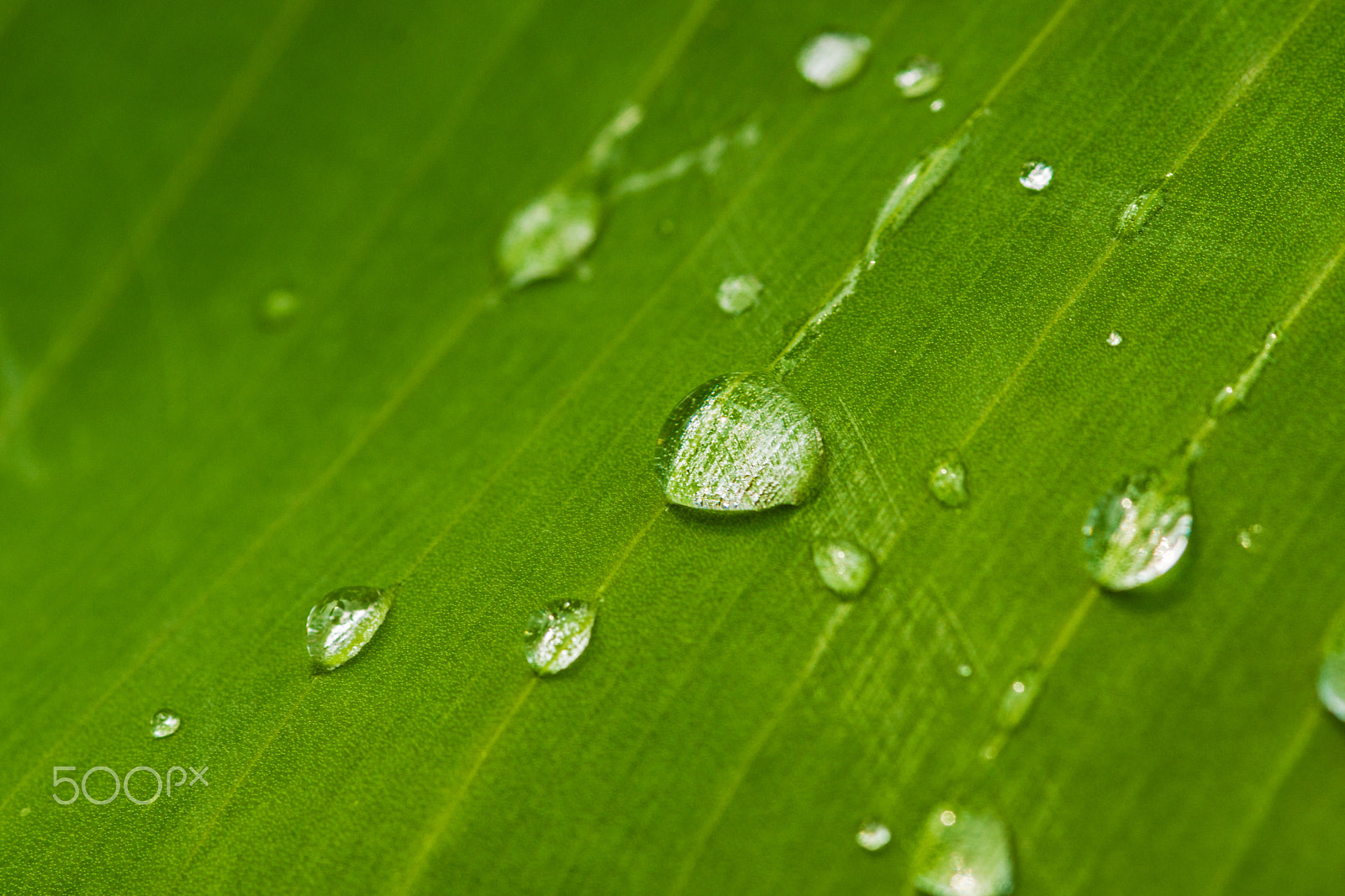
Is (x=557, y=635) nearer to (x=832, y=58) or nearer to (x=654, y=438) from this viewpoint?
(x=654, y=438)

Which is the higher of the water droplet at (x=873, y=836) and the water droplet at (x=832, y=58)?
the water droplet at (x=832, y=58)

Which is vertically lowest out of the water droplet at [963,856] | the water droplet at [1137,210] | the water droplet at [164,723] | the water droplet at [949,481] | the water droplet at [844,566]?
the water droplet at [164,723]

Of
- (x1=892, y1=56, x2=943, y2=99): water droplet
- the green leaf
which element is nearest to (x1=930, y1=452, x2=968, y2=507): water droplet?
the green leaf

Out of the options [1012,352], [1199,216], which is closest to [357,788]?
[1012,352]

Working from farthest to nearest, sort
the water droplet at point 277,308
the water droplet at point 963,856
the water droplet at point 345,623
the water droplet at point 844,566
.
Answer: the water droplet at point 277,308 < the water droplet at point 345,623 < the water droplet at point 844,566 < the water droplet at point 963,856

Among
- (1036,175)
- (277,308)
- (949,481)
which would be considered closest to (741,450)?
(949,481)

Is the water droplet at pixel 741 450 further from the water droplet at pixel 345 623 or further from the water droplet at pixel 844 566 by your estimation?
the water droplet at pixel 345 623

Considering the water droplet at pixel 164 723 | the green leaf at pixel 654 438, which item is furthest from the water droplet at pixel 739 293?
the water droplet at pixel 164 723

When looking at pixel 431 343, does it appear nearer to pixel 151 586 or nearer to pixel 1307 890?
pixel 151 586

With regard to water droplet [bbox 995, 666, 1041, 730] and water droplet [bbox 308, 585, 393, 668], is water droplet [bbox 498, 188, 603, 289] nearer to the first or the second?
water droplet [bbox 308, 585, 393, 668]
